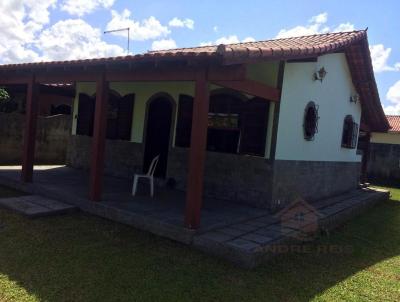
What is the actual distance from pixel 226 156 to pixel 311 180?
253 centimetres

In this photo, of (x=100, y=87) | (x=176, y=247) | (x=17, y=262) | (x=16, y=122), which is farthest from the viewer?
(x=16, y=122)

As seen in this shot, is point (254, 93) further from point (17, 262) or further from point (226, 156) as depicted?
point (17, 262)

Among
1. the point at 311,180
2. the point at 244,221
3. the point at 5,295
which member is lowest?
the point at 5,295

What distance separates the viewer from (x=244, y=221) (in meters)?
6.79

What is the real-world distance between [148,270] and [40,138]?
34.1ft

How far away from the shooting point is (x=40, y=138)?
13.6 m

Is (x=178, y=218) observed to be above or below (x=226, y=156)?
below

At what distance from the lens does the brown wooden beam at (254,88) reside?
5680mm

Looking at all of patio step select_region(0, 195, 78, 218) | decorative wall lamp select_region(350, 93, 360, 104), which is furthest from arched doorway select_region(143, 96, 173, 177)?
decorative wall lamp select_region(350, 93, 360, 104)

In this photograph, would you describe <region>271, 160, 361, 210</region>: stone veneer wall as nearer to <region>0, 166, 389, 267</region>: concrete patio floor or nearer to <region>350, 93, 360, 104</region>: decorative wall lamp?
<region>0, 166, 389, 267</region>: concrete patio floor

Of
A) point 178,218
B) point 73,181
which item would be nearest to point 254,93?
point 178,218

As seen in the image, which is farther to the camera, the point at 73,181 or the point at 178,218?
the point at 73,181

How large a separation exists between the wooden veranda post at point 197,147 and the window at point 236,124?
2.53 m

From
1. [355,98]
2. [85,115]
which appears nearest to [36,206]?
[85,115]
